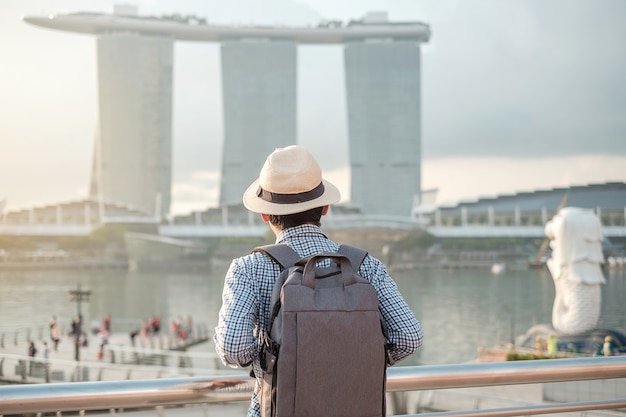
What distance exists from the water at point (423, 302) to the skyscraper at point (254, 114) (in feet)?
57.4

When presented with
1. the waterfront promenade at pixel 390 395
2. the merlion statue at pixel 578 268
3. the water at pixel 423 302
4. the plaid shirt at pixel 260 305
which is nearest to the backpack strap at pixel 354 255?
the plaid shirt at pixel 260 305

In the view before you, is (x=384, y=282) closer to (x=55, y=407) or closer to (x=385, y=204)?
(x=55, y=407)

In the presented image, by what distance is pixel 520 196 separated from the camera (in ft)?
172

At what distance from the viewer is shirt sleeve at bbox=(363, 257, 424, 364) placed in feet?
3.41

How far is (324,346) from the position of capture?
0.93 metres

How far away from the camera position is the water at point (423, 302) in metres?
18.6

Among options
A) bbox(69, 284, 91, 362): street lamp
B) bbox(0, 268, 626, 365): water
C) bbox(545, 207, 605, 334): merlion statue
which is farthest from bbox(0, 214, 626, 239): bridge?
bbox(545, 207, 605, 334): merlion statue

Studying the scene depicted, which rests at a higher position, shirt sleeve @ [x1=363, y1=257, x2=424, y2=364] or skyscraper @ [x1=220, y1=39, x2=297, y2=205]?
skyscraper @ [x1=220, y1=39, x2=297, y2=205]

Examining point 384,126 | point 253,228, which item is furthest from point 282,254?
point 384,126

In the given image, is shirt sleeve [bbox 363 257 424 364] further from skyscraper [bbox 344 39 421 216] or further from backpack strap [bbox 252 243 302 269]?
skyscraper [bbox 344 39 421 216]

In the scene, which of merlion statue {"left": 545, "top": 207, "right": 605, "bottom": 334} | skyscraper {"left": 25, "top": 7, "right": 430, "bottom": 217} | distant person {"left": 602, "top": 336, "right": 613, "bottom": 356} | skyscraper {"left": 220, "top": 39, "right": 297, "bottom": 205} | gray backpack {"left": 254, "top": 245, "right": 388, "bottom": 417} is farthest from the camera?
skyscraper {"left": 25, "top": 7, "right": 430, "bottom": 217}

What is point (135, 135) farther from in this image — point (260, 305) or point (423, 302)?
point (260, 305)

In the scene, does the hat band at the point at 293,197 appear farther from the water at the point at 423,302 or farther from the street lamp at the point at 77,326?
the water at the point at 423,302

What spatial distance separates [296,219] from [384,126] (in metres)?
61.1
